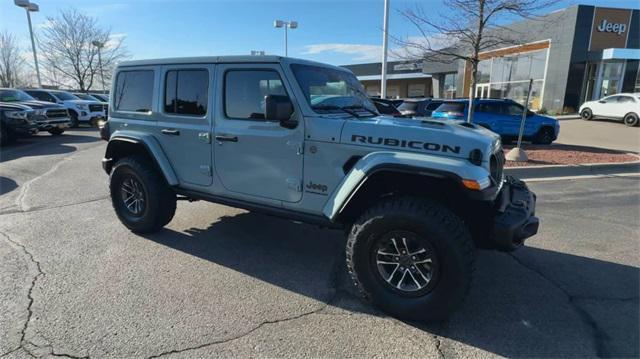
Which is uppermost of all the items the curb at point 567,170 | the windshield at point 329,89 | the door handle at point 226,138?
the windshield at point 329,89

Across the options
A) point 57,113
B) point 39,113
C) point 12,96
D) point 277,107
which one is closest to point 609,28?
point 277,107

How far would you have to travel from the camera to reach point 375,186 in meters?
3.20

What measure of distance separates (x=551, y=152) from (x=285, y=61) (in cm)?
971

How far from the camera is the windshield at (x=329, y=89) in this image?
344 cm

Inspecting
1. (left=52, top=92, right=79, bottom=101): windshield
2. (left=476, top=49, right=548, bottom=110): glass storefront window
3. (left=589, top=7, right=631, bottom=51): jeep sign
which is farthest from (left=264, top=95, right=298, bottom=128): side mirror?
(left=589, top=7, right=631, bottom=51): jeep sign

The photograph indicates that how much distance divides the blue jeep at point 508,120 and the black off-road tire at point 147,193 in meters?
10.1

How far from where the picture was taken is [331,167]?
10.6 feet

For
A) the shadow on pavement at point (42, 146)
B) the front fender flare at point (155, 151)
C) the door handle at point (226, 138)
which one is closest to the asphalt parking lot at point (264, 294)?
the front fender flare at point (155, 151)

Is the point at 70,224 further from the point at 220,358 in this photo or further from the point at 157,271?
the point at 220,358

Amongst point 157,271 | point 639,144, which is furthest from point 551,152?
point 157,271

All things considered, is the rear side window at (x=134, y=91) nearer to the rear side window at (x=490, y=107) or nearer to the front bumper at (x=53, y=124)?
the front bumper at (x=53, y=124)

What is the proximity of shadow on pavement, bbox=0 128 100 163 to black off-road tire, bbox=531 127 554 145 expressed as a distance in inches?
592

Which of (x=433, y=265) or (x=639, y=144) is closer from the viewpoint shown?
(x=433, y=265)

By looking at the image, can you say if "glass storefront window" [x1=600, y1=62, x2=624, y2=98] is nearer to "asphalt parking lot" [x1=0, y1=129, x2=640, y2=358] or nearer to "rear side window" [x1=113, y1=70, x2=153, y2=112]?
"asphalt parking lot" [x1=0, y1=129, x2=640, y2=358]
